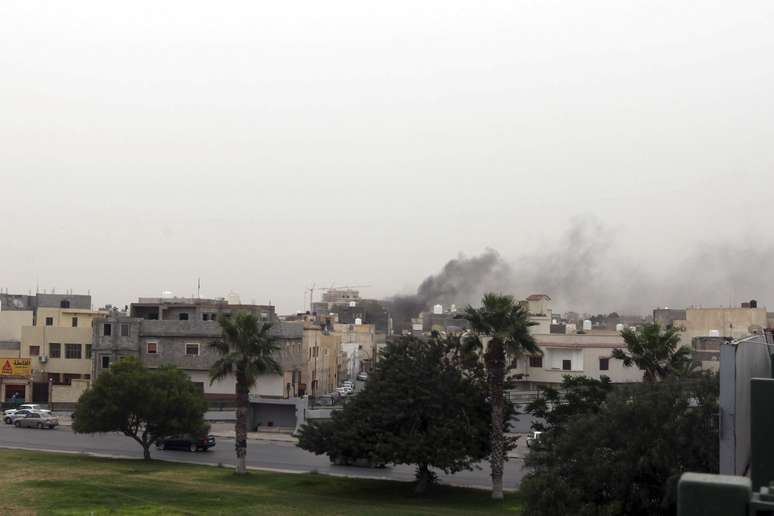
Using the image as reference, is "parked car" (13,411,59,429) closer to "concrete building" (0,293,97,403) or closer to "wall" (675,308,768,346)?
"concrete building" (0,293,97,403)

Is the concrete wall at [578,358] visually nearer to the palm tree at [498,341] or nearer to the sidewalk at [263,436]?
the sidewalk at [263,436]

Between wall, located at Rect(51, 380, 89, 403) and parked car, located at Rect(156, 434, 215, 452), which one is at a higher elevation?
wall, located at Rect(51, 380, 89, 403)

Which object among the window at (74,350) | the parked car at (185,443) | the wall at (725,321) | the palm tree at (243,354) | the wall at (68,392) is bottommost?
the parked car at (185,443)

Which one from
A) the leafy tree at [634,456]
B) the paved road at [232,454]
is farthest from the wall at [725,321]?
the leafy tree at [634,456]

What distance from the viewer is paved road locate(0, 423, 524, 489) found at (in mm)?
46781

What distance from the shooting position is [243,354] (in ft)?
145

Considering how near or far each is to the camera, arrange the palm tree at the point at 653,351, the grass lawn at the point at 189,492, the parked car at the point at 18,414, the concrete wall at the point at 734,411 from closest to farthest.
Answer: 1. the concrete wall at the point at 734,411
2. the grass lawn at the point at 189,492
3. the palm tree at the point at 653,351
4. the parked car at the point at 18,414

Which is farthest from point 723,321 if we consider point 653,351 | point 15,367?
point 15,367

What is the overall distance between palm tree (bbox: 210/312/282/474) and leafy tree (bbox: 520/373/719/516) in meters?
21.4

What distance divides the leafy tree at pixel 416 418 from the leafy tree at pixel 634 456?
13.2m

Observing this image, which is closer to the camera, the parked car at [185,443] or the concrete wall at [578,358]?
the parked car at [185,443]

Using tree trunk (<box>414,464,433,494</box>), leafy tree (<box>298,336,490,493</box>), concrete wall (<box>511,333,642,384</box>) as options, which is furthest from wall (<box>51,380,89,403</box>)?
tree trunk (<box>414,464,433,494</box>)

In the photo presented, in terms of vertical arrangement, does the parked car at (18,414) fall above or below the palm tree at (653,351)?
below

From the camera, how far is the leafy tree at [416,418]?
1531 inches
